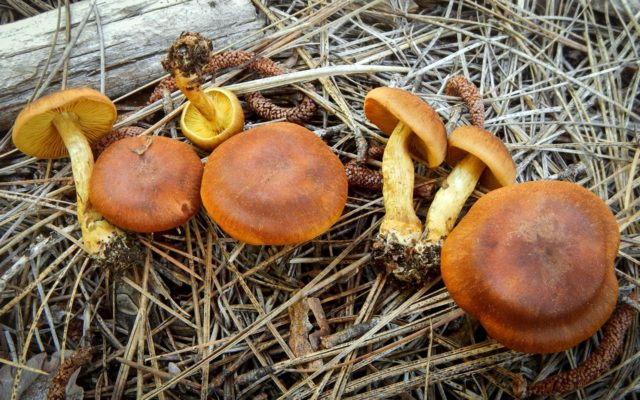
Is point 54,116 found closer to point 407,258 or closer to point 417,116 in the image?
point 417,116

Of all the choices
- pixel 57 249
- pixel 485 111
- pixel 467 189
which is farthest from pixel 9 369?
pixel 485 111

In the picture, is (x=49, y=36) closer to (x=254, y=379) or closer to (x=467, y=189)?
(x=254, y=379)

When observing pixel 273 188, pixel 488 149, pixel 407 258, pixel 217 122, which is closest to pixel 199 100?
pixel 217 122

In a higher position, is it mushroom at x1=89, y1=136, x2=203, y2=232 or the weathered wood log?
the weathered wood log

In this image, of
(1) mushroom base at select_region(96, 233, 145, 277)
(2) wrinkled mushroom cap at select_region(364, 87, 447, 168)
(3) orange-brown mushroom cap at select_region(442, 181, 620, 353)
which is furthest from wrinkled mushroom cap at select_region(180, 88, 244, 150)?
(3) orange-brown mushroom cap at select_region(442, 181, 620, 353)

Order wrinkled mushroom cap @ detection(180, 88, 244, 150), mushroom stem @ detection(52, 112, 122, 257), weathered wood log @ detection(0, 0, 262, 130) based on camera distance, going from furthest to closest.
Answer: weathered wood log @ detection(0, 0, 262, 130) → wrinkled mushroom cap @ detection(180, 88, 244, 150) → mushroom stem @ detection(52, 112, 122, 257)

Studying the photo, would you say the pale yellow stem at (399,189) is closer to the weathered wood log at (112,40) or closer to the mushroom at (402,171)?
the mushroom at (402,171)

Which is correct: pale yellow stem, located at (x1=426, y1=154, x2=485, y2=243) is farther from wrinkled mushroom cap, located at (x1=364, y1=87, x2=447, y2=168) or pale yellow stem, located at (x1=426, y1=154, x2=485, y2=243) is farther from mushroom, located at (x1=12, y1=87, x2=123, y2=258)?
mushroom, located at (x1=12, y1=87, x2=123, y2=258)
